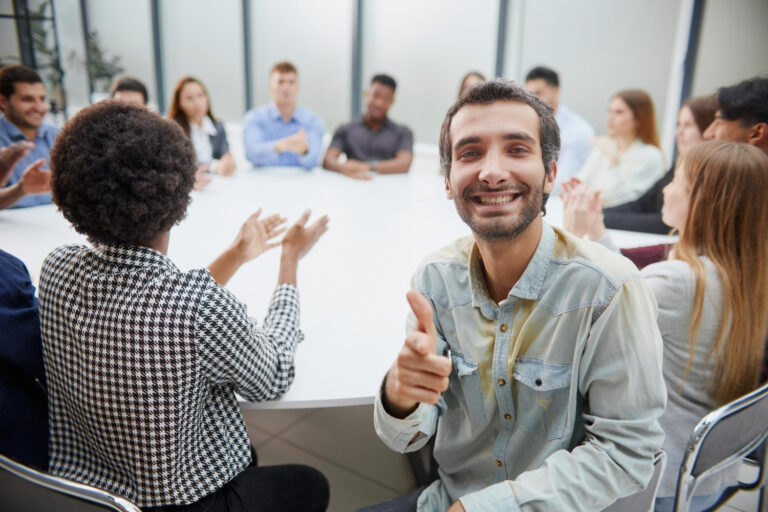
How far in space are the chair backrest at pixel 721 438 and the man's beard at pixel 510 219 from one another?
0.52m

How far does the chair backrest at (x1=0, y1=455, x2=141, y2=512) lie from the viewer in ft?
2.70

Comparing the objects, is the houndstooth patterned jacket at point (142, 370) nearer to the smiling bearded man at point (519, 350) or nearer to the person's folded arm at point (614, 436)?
the smiling bearded man at point (519, 350)

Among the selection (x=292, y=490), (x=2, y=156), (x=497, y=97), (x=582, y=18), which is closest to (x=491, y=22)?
(x=582, y=18)

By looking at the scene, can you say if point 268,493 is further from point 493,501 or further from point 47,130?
point 47,130

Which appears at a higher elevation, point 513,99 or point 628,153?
point 513,99

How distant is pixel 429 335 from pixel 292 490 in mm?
620

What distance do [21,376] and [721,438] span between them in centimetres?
145

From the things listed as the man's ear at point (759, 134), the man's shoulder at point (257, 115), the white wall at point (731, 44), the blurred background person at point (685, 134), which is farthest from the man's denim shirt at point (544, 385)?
the white wall at point (731, 44)

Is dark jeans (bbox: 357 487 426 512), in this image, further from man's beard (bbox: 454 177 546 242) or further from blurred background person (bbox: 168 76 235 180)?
blurred background person (bbox: 168 76 235 180)

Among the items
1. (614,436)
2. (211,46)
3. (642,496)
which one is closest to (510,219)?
(614,436)

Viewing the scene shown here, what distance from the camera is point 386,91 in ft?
13.8

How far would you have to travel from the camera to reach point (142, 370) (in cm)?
99

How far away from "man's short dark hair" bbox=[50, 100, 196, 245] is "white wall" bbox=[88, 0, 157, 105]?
724 cm

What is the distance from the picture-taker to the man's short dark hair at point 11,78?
283cm
